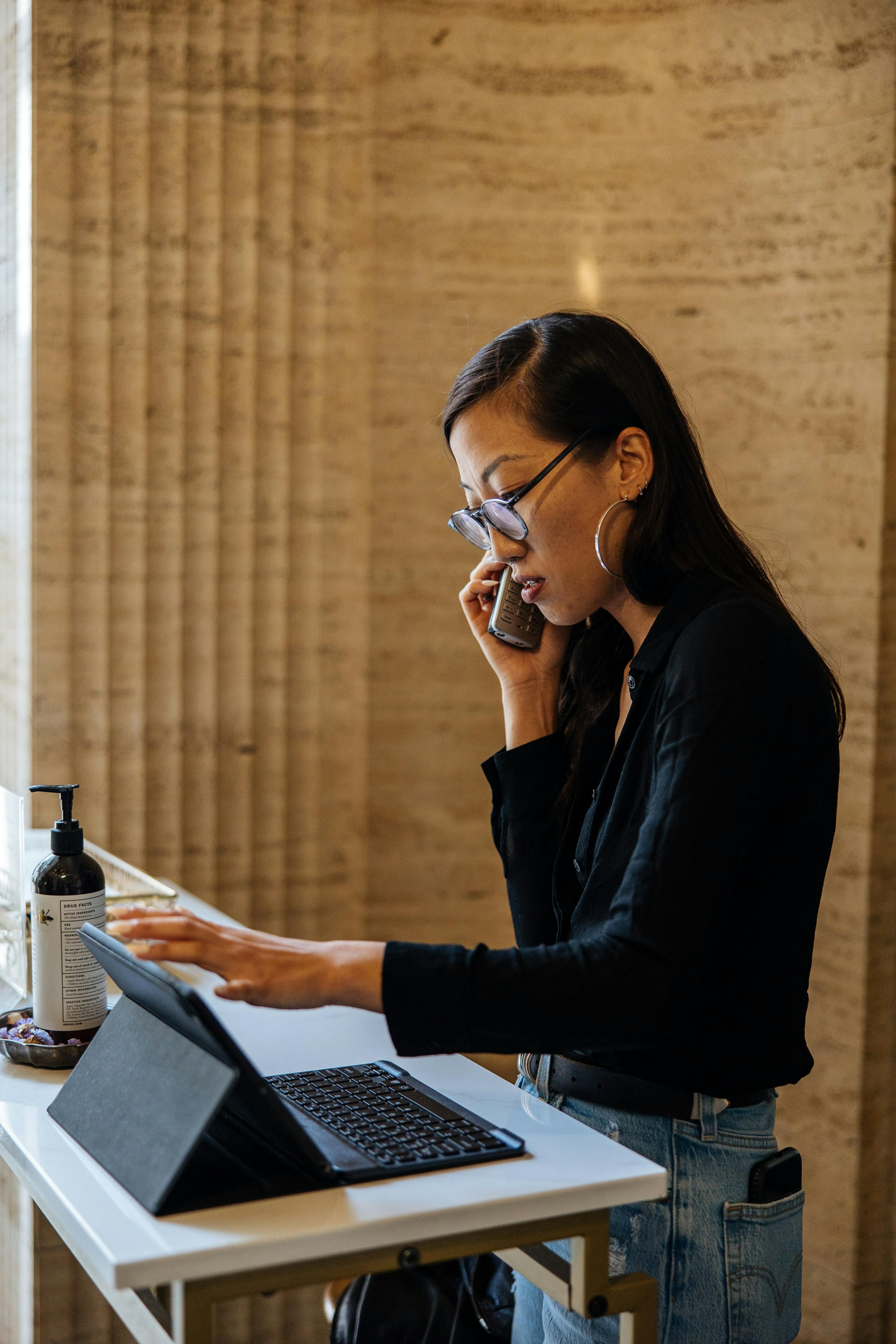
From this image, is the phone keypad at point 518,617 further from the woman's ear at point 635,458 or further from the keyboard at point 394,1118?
the keyboard at point 394,1118

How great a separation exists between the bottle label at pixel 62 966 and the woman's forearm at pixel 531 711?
581 millimetres

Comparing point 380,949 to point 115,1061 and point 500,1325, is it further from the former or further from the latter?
point 500,1325

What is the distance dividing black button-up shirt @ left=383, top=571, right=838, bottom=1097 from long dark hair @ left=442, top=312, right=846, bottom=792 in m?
0.06

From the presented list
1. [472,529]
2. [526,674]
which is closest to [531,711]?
[526,674]

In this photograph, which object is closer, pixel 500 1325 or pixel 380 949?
pixel 380 949

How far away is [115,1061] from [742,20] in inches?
92.2

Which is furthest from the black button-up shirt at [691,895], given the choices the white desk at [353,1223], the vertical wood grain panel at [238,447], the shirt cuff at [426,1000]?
the vertical wood grain panel at [238,447]

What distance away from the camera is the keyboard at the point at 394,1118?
1073 mm

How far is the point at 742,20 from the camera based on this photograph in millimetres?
2525

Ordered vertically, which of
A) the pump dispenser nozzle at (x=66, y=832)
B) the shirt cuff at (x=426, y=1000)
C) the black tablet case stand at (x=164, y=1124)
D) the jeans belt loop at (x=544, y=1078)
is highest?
the pump dispenser nozzle at (x=66, y=832)

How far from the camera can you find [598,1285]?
3.57 ft

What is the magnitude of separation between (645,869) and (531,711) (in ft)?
1.97

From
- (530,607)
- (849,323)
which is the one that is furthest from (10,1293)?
(849,323)

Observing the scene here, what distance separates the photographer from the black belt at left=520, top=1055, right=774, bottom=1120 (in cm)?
119
